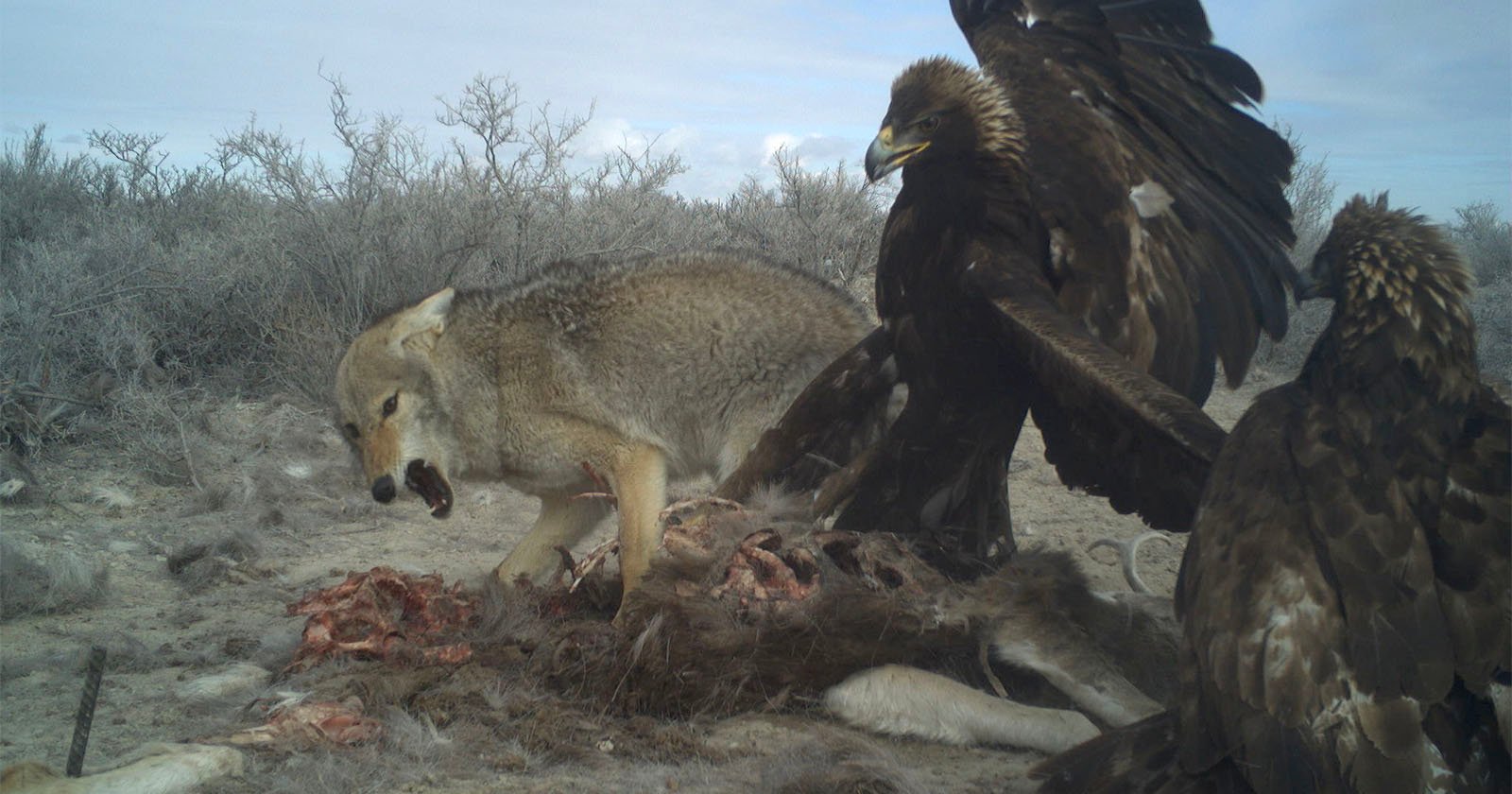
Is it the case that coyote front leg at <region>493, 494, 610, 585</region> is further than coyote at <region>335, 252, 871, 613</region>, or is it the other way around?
coyote front leg at <region>493, 494, 610, 585</region>

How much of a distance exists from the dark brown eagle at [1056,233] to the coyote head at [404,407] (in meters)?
2.09

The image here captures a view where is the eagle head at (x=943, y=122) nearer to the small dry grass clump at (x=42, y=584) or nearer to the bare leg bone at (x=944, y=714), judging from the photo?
the bare leg bone at (x=944, y=714)

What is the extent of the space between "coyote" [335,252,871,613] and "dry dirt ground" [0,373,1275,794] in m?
0.63

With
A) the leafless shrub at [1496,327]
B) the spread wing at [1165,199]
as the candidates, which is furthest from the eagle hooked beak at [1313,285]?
the leafless shrub at [1496,327]

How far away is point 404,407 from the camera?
18.3ft

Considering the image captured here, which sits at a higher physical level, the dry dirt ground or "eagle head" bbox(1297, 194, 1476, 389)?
"eagle head" bbox(1297, 194, 1476, 389)

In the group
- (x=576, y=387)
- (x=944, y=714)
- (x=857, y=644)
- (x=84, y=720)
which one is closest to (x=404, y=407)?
(x=576, y=387)

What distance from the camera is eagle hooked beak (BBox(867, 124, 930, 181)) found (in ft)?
13.2

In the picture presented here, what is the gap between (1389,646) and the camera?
2461 mm

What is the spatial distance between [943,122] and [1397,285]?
181cm

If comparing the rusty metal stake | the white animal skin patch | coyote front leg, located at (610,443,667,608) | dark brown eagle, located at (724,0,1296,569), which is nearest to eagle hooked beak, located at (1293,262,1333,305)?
dark brown eagle, located at (724,0,1296,569)

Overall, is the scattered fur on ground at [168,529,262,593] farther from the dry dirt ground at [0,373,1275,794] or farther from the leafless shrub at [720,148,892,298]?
the leafless shrub at [720,148,892,298]

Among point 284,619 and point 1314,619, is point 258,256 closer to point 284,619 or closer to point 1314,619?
point 284,619

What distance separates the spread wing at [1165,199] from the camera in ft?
14.4
